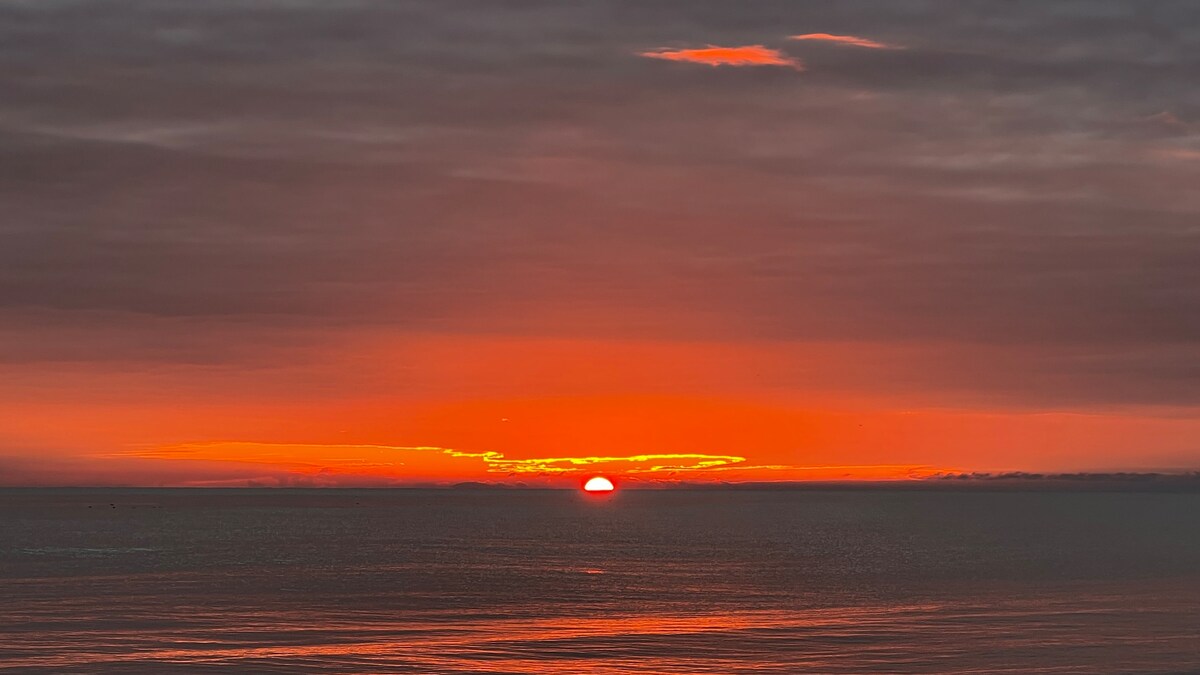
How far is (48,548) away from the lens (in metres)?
141

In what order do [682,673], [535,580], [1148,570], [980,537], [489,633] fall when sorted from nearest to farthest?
[682,673] < [489,633] < [535,580] < [1148,570] < [980,537]

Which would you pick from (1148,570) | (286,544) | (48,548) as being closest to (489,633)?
(1148,570)

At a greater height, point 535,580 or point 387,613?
point 535,580

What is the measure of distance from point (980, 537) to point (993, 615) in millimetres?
124116

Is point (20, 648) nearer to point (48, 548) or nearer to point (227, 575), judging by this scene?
point (227, 575)

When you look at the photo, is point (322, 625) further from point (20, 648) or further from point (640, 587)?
point (640, 587)

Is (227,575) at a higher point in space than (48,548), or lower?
lower

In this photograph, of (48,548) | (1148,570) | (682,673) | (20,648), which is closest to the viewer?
(682,673)

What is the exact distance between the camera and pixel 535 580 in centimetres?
10025

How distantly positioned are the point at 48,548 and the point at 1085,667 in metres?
119

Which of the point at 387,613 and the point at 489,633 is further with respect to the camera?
the point at 387,613

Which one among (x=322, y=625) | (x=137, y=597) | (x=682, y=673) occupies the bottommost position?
(x=682, y=673)

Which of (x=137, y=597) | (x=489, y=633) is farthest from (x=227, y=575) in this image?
(x=489, y=633)

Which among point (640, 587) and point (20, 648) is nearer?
point (20, 648)
